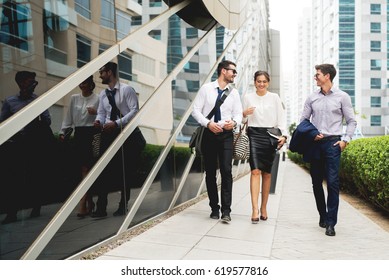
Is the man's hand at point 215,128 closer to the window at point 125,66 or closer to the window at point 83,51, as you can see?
the window at point 125,66

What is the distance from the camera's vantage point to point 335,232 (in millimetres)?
4723

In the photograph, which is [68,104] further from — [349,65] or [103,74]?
[349,65]

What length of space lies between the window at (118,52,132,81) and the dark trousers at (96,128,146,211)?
543 millimetres

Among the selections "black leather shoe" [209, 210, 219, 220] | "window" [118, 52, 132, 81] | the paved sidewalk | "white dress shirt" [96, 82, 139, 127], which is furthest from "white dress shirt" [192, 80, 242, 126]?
the paved sidewalk

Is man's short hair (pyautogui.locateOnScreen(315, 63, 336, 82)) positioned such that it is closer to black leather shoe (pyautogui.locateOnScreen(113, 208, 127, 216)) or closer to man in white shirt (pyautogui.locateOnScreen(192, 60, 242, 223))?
man in white shirt (pyautogui.locateOnScreen(192, 60, 242, 223))

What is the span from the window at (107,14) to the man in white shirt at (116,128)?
1.14 ft

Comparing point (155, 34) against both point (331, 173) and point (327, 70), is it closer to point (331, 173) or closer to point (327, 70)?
point (327, 70)

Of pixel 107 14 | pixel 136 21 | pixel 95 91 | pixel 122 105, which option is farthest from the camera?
pixel 136 21

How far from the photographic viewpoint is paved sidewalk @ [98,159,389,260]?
371 centimetres

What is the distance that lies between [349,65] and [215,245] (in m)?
79.4

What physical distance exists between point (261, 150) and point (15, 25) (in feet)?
10.6

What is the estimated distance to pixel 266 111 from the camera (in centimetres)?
511

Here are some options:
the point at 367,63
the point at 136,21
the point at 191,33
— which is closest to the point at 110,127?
the point at 136,21

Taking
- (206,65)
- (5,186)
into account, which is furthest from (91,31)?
(206,65)
